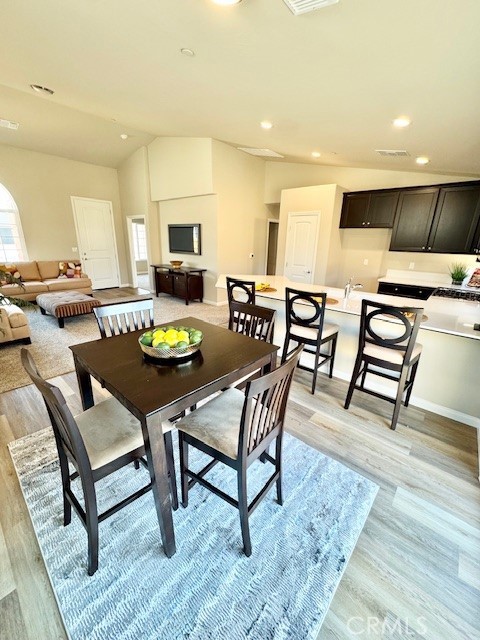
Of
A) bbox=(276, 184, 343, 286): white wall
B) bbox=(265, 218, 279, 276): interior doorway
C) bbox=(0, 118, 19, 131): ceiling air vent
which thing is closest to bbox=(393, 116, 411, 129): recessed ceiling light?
bbox=(276, 184, 343, 286): white wall

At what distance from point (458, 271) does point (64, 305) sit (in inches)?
244

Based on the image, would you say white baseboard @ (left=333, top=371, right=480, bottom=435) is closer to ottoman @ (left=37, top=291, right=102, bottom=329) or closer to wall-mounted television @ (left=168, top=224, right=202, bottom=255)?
ottoman @ (left=37, top=291, right=102, bottom=329)

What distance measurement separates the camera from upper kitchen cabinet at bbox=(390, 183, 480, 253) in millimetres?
3939

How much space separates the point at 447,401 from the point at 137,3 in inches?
144

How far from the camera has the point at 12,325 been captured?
3.47 meters

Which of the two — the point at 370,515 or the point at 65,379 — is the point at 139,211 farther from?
the point at 370,515

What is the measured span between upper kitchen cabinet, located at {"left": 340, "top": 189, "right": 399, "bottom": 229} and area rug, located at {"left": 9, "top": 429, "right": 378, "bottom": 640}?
4.43 m

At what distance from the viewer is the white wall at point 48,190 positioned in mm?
5738

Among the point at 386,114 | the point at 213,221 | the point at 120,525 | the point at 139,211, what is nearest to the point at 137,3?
the point at 386,114

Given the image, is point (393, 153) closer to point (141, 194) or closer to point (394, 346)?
point (394, 346)

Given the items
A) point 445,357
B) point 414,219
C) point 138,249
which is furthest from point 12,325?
point 138,249

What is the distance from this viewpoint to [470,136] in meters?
2.44

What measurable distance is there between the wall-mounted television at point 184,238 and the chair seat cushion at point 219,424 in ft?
16.4

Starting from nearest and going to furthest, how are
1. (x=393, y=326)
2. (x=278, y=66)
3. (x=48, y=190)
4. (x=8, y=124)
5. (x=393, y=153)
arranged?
(x=278, y=66)
(x=393, y=326)
(x=393, y=153)
(x=8, y=124)
(x=48, y=190)
